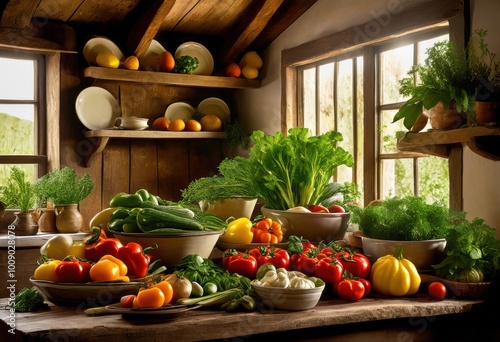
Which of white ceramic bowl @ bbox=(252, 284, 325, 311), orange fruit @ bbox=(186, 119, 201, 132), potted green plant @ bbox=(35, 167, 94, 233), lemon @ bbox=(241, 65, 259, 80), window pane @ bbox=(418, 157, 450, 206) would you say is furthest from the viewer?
lemon @ bbox=(241, 65, 259, 80)

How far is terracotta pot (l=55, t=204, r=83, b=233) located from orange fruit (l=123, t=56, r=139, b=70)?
1122mm

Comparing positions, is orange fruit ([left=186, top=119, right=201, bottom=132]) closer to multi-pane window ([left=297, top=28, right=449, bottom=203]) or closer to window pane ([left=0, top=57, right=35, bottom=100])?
multi-pane window ([left=297, top=28, right=449, bottom=203])

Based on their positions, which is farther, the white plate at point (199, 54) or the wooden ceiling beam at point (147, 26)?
the white plate at point (199, 54)

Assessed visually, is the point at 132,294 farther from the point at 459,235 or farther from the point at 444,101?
the point at 444,101

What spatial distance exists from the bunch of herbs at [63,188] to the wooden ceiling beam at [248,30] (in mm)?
1620

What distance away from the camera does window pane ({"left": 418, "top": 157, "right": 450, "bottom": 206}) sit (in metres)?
3.54

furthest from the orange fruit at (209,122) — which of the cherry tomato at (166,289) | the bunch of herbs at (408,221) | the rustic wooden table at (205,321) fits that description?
the cherry tomato at (166,289)

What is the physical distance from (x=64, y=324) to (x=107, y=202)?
310 cm

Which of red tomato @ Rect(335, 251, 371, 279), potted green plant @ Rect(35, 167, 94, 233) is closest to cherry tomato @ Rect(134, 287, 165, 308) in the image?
red tomato @ Rect(335, 251, 371, 279)

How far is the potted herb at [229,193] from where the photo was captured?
10.6ft

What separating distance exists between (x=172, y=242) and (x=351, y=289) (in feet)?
2.28

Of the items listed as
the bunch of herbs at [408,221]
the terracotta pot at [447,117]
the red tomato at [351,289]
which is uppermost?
the terracotta pot at [447,117]

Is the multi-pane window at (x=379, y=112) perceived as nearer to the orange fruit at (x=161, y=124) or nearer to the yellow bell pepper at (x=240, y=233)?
the orange fruit at (x=161, y=124)

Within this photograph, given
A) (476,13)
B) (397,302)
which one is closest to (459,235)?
(397,302)
